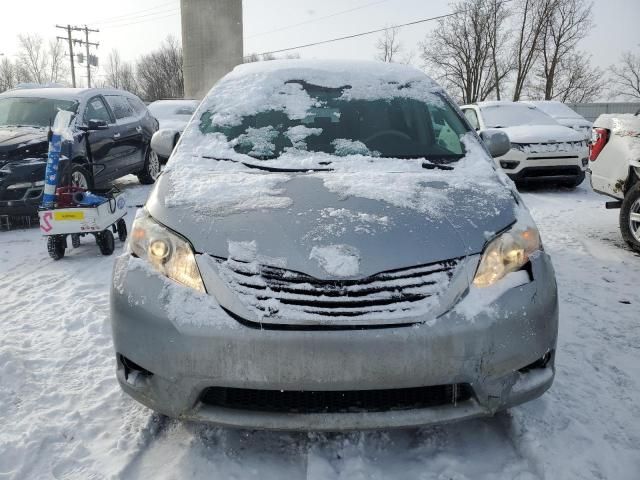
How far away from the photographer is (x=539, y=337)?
6.30ft

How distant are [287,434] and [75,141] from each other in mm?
5678

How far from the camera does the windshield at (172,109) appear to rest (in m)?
14.1

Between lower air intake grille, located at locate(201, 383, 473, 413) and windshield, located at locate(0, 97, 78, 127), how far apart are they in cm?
654

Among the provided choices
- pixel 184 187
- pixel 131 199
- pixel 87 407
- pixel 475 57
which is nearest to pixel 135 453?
pixel 87 407

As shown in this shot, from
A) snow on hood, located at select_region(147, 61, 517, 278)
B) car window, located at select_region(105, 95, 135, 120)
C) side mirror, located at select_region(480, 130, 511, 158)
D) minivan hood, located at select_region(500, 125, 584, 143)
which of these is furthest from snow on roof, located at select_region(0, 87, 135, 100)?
minivan hood, located at select_region(500, 125, 584, 143)

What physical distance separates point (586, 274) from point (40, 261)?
5.06 metres

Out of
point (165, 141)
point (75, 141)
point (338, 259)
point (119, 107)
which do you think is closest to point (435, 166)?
point (338, 259)

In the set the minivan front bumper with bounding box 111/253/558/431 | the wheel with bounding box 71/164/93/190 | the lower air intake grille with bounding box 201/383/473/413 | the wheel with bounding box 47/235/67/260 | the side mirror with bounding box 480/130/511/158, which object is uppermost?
the side mirror with bounding box 480/130/511/158

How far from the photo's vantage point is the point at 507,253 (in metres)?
2.02

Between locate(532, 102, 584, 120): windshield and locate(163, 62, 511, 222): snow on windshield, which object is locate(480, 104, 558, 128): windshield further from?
locate(163, 62, 511, 222): snow on windshield

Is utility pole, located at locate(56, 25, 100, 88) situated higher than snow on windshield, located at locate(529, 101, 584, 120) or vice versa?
utility pole, located at locate(56, 25, 100, 88)

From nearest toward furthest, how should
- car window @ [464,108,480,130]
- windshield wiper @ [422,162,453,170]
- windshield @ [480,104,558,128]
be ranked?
windshield wiper @ [422,162,453,170]
windshield @ [480,104,558,128]
car window @ [464,108,480,130]

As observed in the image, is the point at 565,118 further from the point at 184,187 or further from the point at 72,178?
the point at 184,187

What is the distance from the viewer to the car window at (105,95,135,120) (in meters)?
8.36
